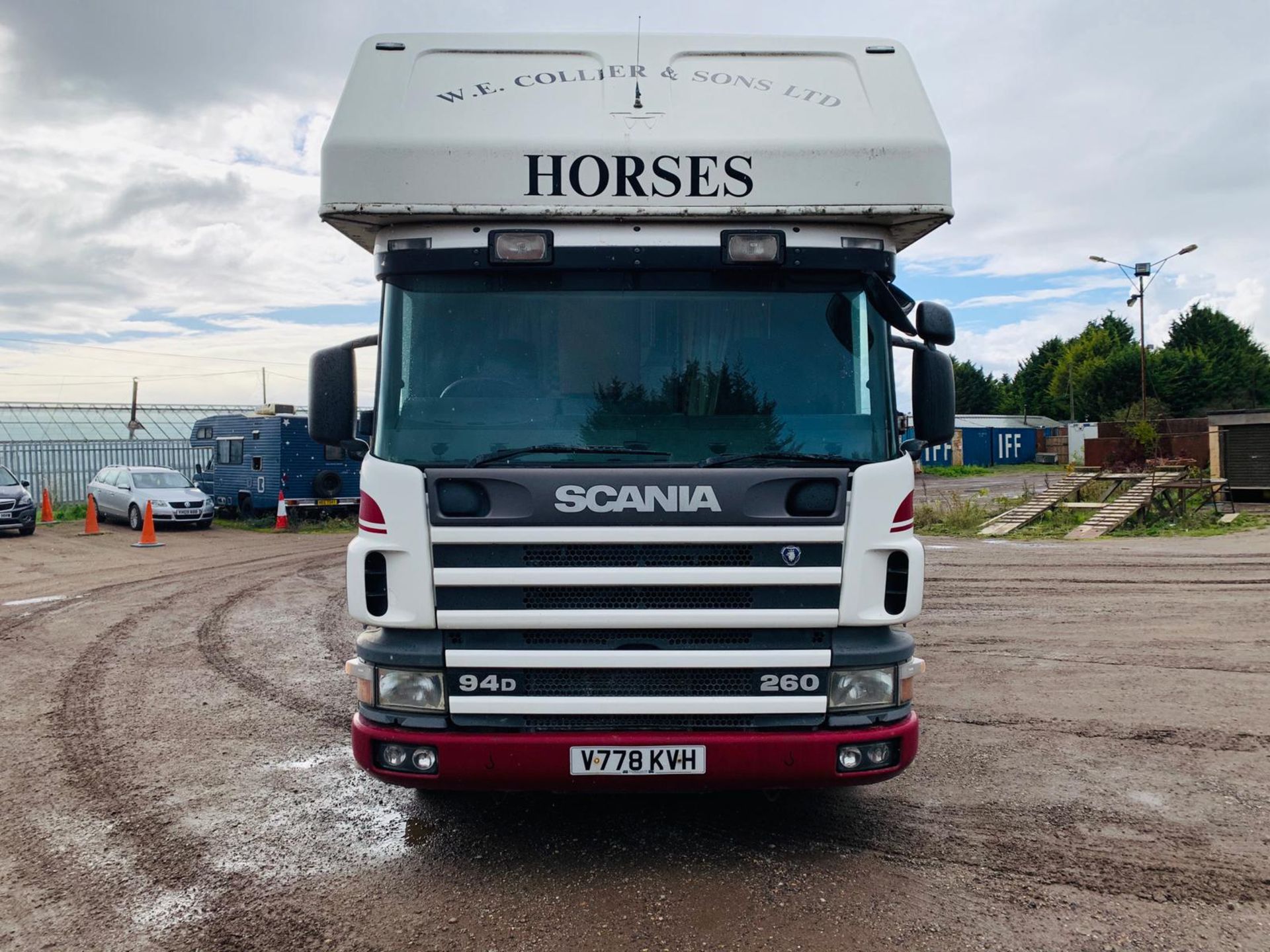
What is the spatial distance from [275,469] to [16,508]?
4.90m

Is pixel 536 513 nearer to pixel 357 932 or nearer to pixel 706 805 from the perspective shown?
pixel 357 932

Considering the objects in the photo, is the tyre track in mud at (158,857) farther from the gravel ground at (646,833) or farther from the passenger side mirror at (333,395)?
the passenger side mirror at (333,395)

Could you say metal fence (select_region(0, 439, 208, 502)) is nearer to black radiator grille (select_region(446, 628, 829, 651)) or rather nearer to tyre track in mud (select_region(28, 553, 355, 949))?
tyre track in mud (select_region(28, 553, 355, 949))

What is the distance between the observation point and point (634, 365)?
14.5 feet

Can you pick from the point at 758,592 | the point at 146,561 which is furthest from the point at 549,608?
the point at 146,561

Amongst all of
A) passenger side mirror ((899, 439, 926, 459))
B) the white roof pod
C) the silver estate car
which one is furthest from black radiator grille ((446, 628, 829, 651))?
the silver estate car

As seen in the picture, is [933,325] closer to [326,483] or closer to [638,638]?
[638,638]

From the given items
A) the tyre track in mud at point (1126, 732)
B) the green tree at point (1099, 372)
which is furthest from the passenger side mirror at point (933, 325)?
the green tree at point (1099, 372)

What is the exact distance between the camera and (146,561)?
53.6 feet

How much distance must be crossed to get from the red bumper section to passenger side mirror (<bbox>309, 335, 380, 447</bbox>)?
4.37ft

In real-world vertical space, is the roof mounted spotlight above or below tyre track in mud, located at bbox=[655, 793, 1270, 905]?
above

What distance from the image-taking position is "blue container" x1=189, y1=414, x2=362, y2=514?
22.7 meters

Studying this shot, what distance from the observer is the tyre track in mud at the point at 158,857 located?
3.82 meters

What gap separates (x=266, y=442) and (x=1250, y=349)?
64858 mm
